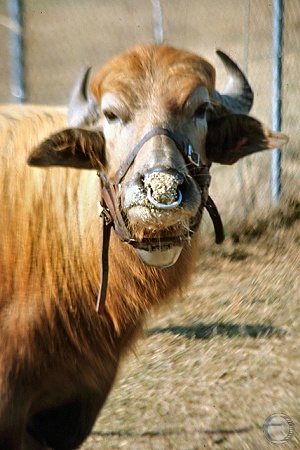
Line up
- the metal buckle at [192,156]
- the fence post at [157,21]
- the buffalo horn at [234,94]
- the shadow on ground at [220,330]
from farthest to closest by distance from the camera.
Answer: the fence post at [157,21] < the shadow on ground at [220,330] < the buffalo horn at [234,94] < the metal buckle at [192,156]

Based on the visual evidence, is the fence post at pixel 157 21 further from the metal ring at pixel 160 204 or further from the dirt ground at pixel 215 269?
the metal ring at pixel 160 204

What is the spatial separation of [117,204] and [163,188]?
0.45 meters

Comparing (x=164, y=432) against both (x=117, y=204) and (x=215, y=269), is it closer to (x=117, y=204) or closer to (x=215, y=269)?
(x=117, y=204)

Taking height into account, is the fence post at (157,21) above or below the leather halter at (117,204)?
above

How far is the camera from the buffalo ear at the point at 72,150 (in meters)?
3.76

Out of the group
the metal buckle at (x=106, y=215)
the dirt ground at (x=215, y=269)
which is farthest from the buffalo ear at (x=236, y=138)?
the dirt ground at (x=215, y=269)

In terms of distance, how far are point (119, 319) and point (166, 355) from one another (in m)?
3.01

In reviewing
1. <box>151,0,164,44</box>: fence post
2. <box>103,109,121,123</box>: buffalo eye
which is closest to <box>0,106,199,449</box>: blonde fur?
<box>103,109,121,123</box>: buffalo eye

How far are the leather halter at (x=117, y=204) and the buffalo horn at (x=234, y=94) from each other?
0.63 metres

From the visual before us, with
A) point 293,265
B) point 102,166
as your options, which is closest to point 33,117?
point 102,166

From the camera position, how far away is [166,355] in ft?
23.2

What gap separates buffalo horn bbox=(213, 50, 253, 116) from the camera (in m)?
4.35

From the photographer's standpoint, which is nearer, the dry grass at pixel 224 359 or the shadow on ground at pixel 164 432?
the shadow on ground at pixel 164 432

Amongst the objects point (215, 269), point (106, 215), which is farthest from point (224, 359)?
point (106, 215)
